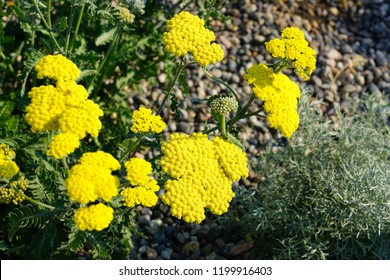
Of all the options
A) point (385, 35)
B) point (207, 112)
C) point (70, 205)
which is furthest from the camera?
point (385, 35)

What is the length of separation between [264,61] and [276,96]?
222cm

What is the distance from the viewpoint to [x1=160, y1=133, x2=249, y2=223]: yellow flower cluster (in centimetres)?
267

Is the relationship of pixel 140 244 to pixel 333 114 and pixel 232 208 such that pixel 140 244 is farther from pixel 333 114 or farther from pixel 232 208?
pixel 333 114

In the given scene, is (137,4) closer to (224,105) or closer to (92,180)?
(224,105)

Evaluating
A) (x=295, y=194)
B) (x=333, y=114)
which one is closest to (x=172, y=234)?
(x=295, y=194)

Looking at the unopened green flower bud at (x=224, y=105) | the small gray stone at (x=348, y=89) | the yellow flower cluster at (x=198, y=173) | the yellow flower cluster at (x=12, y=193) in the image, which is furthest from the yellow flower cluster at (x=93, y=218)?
the small gray stone at (x=348, y=89)

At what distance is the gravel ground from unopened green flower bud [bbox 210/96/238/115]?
4.62 feet

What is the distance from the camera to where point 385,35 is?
544 centimetres

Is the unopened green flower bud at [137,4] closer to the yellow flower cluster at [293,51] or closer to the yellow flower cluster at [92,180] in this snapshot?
the yellow flower cluster at [293,51]

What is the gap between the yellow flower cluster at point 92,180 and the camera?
2387 millimetres

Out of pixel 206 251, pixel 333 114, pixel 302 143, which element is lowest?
pixel 206 251

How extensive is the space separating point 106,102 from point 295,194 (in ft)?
4.46

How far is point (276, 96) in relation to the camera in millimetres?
2830

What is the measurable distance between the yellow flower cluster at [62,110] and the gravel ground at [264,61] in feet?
5.22
